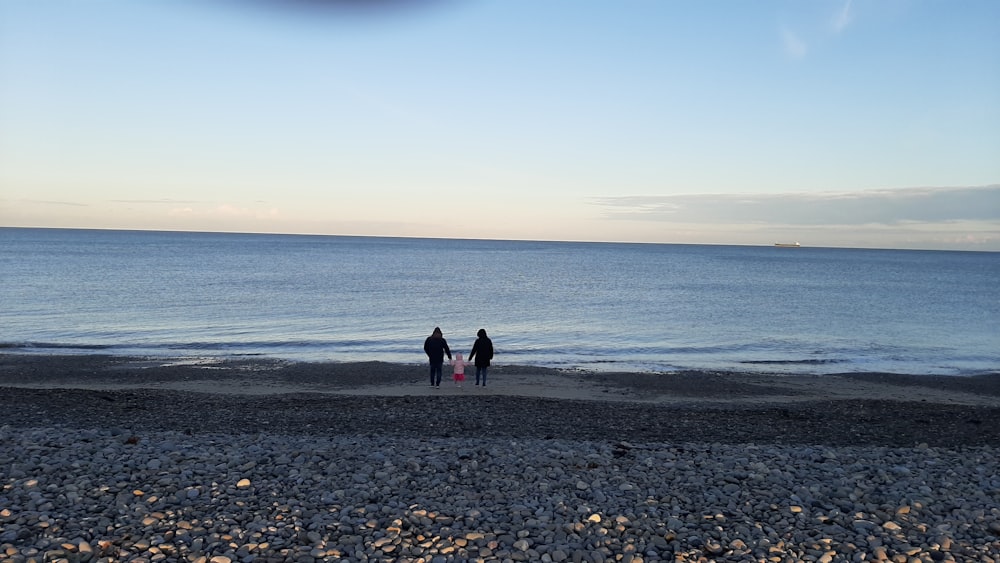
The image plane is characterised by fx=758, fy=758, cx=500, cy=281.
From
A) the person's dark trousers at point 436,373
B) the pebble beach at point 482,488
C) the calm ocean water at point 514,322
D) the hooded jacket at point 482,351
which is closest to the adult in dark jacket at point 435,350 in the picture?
the person's dark trousers at point 436,373

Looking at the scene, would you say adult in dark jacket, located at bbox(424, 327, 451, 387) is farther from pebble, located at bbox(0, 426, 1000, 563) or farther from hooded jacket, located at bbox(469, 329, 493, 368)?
pebble, located at bbox(0, 426, 1000, 563)

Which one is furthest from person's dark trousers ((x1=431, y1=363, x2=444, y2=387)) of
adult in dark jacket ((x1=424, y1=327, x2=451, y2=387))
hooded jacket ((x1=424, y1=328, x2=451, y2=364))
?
hooded jacket ((x1=424, y1=328, x2=451, y2=364))

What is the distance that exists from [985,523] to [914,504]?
72cm

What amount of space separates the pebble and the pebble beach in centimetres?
3

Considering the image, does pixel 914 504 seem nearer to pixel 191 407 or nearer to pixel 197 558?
pixel 197 558

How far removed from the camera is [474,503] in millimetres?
8852

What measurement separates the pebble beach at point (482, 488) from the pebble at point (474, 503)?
0.10 ft

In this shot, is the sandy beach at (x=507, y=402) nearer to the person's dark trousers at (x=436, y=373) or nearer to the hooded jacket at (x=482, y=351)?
the person's dark trousers at (x=436, y=373)

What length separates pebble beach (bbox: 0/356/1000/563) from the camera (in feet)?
25.1

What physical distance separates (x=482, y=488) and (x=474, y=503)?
23.6 inches

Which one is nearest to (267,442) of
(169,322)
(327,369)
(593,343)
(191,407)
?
(191,407)

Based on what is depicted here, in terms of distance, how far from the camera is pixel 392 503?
874 centimetres

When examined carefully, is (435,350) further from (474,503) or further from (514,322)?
(514,322)

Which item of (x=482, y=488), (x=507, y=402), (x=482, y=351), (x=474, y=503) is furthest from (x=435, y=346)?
(x=474, y=503)
